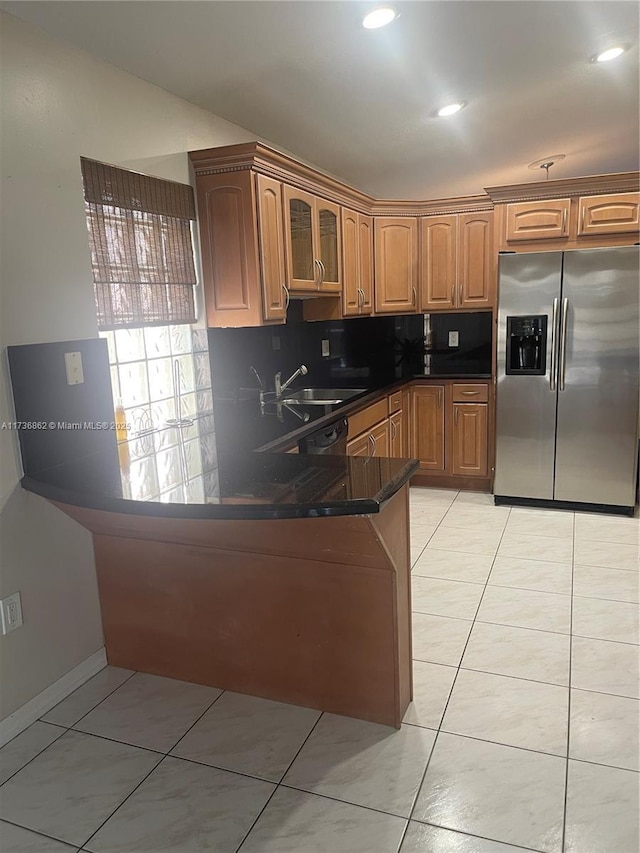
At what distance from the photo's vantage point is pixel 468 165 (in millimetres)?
4199

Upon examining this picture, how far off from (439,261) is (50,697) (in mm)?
3856

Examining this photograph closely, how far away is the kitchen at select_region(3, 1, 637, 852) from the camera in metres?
2.10

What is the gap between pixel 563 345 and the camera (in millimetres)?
3947

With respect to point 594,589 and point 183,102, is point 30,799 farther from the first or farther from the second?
point 183,102

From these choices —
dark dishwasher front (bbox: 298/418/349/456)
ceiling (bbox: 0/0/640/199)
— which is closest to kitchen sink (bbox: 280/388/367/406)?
dark dishwasher front (bbox: 298/418/349/456)

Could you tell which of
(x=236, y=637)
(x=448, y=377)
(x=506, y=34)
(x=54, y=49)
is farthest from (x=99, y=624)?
(x=448, y=377)

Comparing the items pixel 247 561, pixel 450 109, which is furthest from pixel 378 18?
pixel 247 561

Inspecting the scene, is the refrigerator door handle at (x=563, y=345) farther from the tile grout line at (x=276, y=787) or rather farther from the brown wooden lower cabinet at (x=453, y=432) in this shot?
the tile grout line at (x=276, y=787)

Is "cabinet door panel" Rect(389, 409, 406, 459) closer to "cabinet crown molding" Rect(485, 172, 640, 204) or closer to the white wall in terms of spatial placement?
"cabinet crown molding" Rect(485, 172, 640, 204)

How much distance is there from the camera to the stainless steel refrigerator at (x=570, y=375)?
382 cm

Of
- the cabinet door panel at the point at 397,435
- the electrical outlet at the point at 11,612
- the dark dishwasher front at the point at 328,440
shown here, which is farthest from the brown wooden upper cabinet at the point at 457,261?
the electrical outlet at the point at 11,612

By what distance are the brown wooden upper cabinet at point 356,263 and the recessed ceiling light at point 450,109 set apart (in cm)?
100

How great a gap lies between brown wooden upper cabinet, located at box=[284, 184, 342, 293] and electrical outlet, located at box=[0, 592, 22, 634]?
1.96 m

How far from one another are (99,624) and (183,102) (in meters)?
2.36
